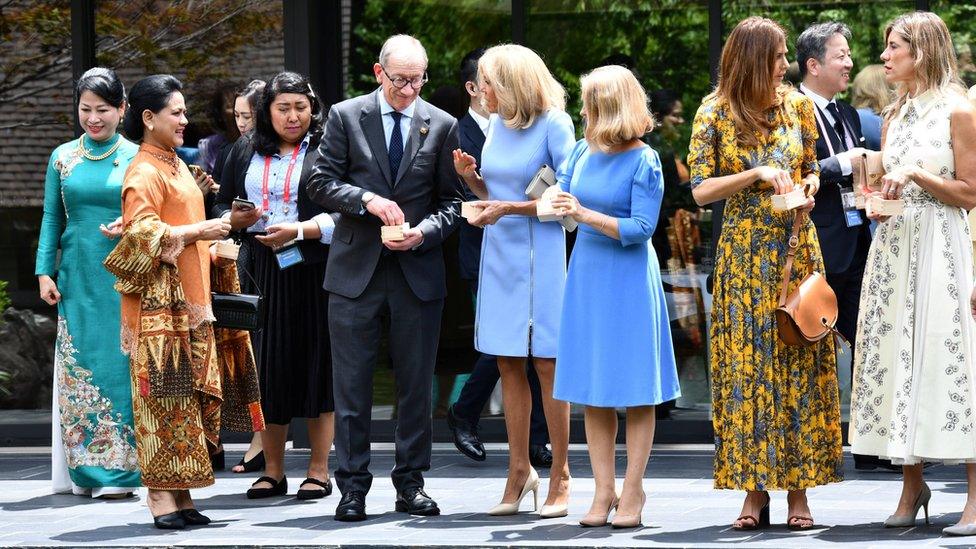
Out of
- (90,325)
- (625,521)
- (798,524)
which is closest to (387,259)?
(625,521)

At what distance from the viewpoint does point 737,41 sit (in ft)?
21.0

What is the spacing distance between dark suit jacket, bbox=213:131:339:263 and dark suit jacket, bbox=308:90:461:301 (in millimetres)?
452

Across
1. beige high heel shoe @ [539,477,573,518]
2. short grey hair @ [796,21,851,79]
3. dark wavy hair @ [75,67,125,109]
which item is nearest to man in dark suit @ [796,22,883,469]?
short grey hair @ [796,21,851,79]

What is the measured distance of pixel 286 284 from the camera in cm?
782

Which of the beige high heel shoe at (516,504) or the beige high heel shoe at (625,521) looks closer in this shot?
the beige high heel shoe at (625,521)

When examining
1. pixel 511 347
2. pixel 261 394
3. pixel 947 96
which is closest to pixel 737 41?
pixel 947 96

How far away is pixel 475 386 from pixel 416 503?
174cm

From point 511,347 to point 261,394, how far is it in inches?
60.2

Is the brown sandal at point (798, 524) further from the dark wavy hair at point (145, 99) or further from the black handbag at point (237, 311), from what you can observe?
the dark wavy hair at point (145, 99)

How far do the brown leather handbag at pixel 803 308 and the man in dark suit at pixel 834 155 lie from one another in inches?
62.8

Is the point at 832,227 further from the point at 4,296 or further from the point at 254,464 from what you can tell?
the point at 4,296

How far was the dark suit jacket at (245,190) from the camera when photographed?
7707mm

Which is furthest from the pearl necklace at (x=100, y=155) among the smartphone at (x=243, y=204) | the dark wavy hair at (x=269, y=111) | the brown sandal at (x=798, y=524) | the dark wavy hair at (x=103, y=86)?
the brown sandal at (x=798, y=524)

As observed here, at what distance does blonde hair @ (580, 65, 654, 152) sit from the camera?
6.57 metres
